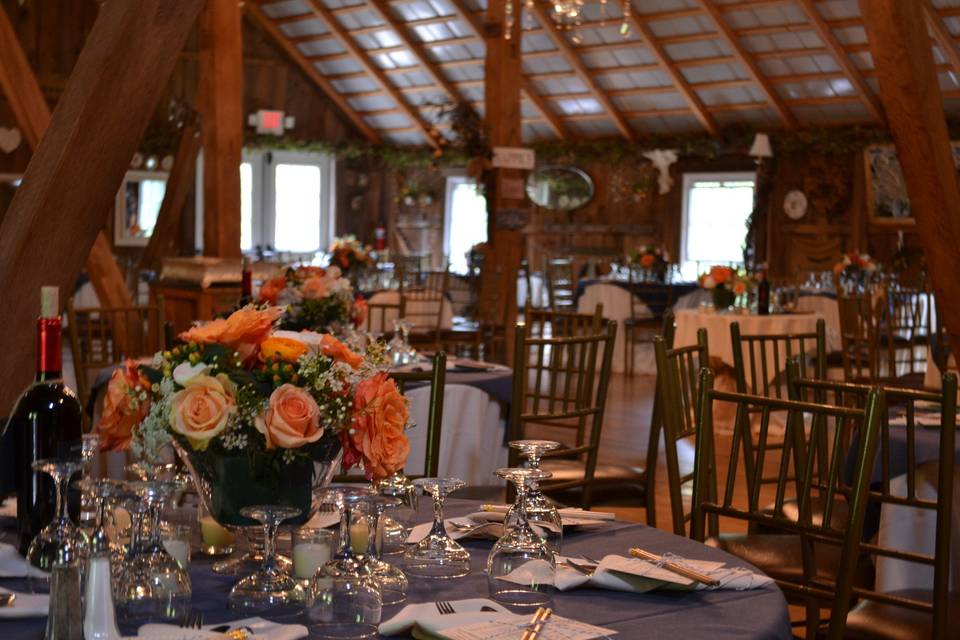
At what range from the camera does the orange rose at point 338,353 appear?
187 centimetres

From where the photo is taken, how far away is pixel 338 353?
1.88 metres

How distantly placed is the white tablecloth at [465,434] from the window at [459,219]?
41.9ft

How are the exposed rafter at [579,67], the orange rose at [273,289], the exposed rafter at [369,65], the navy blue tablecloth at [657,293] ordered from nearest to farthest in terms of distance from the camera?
the orange rose at [273,289] < the navy blue tablecloth at [657,293] < the exposed rafter at [579,67] < the exposed rafter at [369,65]

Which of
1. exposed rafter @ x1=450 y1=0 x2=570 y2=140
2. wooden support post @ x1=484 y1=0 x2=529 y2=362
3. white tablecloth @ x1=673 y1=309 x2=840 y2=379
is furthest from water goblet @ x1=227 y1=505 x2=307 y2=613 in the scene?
exposed rafter @ x1=450 y1=0 x2=570 y2=140

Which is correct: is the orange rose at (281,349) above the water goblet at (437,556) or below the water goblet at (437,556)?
above

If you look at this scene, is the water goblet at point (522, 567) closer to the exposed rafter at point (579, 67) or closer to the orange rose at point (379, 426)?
the orange rose at point (379, 426)

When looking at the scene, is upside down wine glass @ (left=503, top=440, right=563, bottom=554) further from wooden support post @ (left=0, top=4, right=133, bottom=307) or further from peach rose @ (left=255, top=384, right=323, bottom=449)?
wooden support post @ (left=0, top=4, right=133, bottom=307)

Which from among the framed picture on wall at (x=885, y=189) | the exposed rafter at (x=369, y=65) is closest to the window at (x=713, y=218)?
the framed picture on wall at (x=885, y=189)

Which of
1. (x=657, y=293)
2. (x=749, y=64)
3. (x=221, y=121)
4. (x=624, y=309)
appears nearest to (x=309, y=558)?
(x=221, y=121)

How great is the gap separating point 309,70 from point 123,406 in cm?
1564

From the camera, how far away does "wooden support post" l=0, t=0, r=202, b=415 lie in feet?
10.0

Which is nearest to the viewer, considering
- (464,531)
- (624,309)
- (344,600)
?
(344,600)

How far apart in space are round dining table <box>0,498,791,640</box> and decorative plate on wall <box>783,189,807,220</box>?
12947 millimetres

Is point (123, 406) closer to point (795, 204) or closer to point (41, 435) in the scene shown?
point (41, 435)
